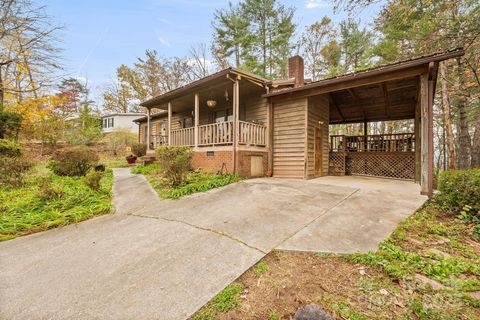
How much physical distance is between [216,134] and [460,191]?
7318 millimetres

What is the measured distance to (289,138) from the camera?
853cm

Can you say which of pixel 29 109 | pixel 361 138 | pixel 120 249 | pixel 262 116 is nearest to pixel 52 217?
pixel 120 249

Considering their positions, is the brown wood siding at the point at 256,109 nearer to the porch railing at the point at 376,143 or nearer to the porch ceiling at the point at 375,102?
the porch ceiling at the point at 375,102

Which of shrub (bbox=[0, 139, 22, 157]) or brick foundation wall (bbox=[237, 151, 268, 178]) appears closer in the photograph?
shrub (bbox=[0, 139, 22, 157])

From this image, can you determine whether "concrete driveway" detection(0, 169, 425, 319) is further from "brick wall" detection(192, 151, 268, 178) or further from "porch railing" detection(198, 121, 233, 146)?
"porch railing" detection(198, 121, 233, 146)

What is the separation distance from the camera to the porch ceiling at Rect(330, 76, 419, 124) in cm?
793

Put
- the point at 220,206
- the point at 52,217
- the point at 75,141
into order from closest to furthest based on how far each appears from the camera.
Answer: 1. the point at 52,217
2. the point at 220,206
3. the point at 75,141

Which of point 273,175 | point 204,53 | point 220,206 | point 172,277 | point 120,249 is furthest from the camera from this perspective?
point 204,53

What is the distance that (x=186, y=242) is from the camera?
3.23m

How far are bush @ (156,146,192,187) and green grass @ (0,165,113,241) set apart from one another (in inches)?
70.6

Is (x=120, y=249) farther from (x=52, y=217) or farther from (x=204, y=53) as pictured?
(x=204, y=53)

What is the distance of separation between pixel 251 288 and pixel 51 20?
44.4 feet

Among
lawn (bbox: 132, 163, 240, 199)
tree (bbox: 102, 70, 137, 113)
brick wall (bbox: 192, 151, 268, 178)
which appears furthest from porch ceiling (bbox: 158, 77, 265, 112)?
tree (bbox: 102, 70, 137, 113)

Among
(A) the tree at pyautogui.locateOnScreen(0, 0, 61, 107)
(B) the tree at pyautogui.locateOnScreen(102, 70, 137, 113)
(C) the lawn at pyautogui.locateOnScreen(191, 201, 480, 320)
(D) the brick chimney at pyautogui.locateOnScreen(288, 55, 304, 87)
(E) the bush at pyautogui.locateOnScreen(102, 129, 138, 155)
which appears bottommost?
(C) the lawn at pyautogui.locateOnScreen(191, 201, 480, 320)
